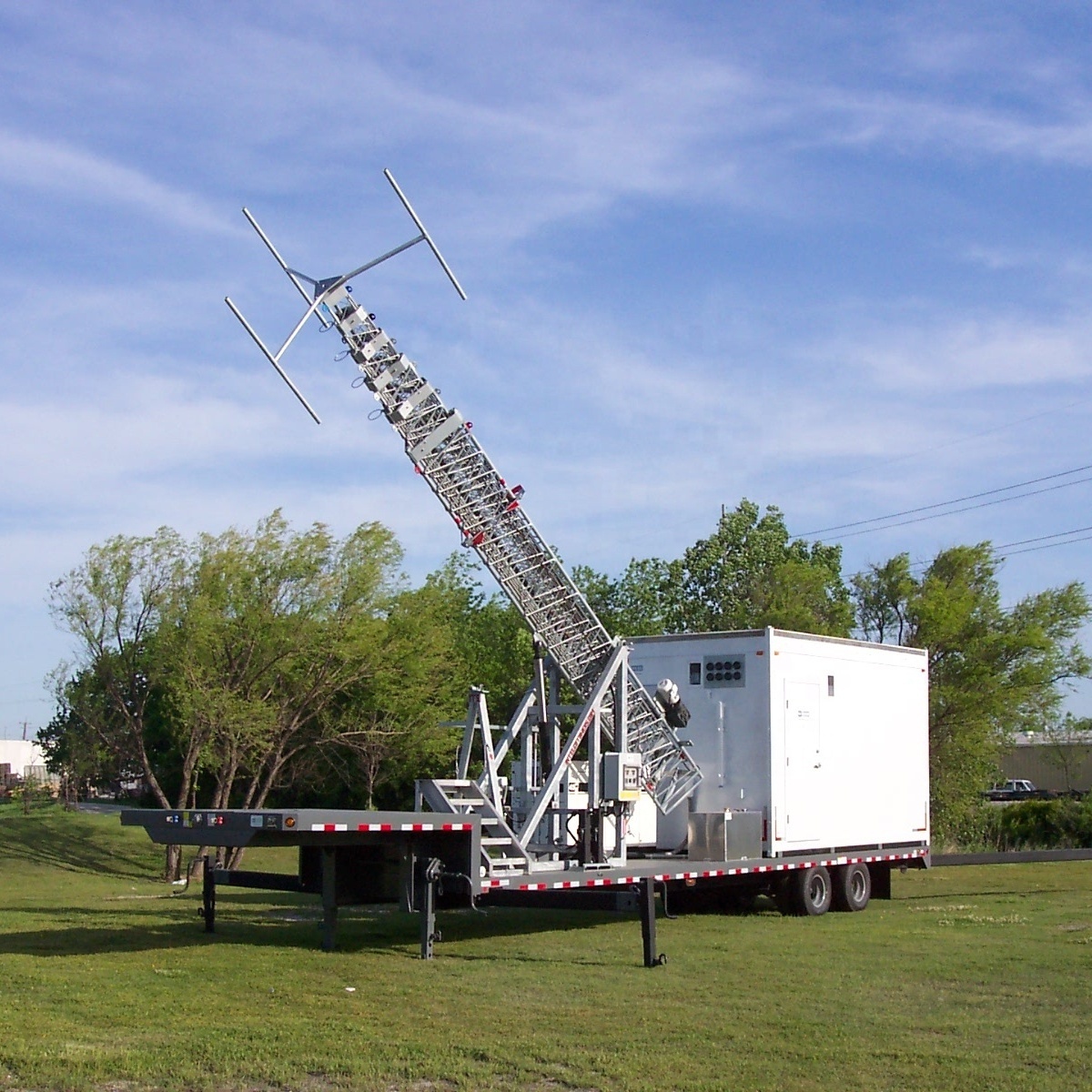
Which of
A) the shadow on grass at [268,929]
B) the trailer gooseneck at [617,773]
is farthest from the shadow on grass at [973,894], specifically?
the shadow on grass at [268,929]

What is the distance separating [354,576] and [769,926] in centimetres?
1675

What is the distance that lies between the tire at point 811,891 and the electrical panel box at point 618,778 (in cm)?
309

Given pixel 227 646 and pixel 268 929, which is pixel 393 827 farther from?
pixel 227 646

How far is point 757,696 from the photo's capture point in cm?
1761

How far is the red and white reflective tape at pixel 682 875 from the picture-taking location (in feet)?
44.4

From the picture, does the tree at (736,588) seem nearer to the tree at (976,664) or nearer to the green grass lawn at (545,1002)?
the tree at (976,664)

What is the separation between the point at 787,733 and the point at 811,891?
199 cm

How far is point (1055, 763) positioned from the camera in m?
67.8

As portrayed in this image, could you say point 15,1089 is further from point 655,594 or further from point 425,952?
point 655,594

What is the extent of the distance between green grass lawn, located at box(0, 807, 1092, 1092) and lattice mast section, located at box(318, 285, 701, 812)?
207cm

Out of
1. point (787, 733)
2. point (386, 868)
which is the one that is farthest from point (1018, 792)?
point (386, 868)

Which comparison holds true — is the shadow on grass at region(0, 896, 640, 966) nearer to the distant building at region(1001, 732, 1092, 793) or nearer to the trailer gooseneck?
the trailer gooseneck

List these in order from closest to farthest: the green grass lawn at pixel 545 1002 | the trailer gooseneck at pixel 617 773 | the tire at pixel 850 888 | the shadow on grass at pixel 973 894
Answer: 1. the green grass lawn at pixel 545 1002
2. the trailer gooseneck at pixel 617 773
3. the tire at pixel 850 888
4. the shadow on grass at pixel 973 894

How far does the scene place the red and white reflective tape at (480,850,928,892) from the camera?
13.5 meters
